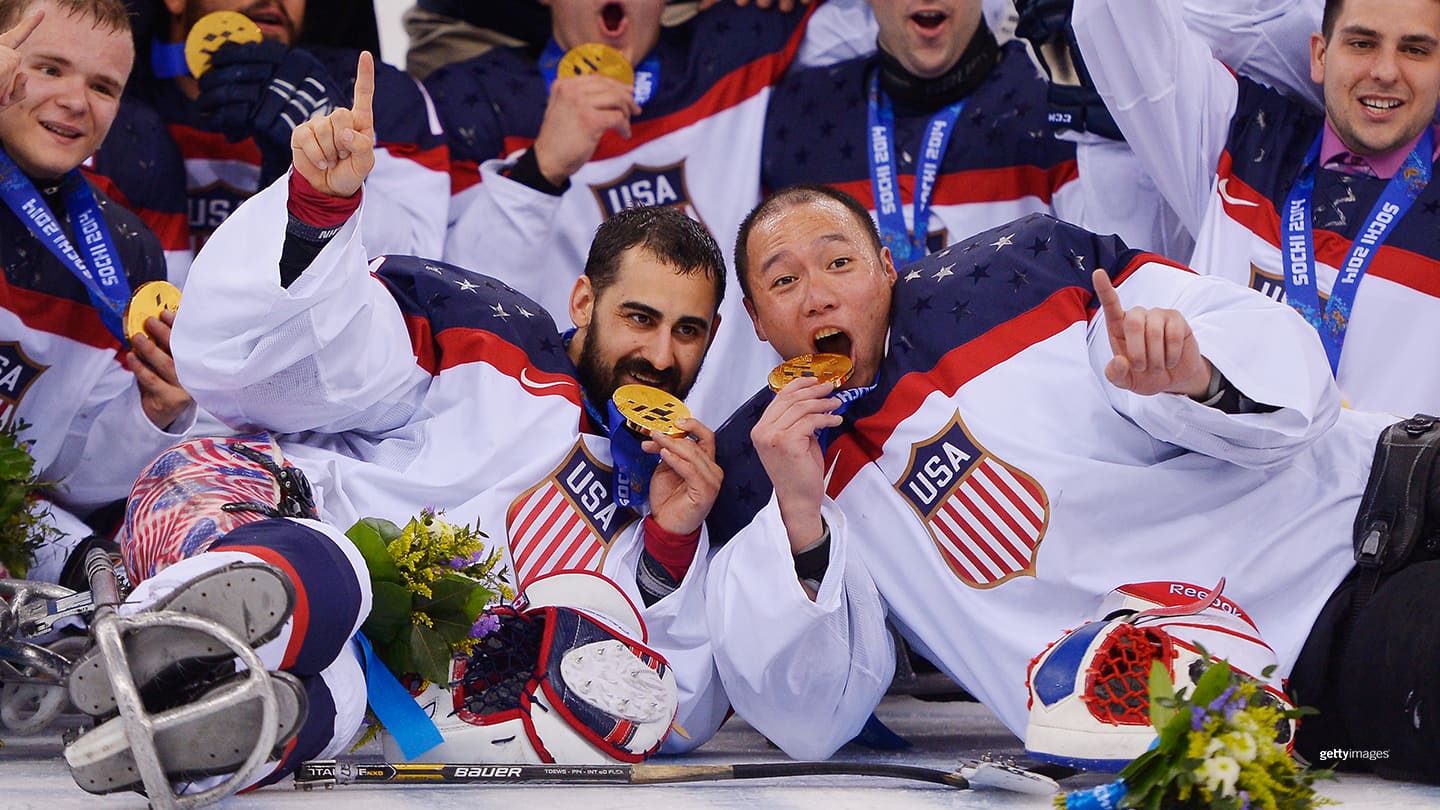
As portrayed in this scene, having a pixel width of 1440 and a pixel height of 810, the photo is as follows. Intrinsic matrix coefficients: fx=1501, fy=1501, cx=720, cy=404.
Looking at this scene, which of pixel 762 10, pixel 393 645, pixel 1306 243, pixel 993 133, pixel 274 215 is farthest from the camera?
pixel 762 10

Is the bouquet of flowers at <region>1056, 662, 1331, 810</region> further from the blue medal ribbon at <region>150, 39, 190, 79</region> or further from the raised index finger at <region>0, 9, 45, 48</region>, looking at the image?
the blue medal ribbon at <region>150, 39, 190, 79</region>

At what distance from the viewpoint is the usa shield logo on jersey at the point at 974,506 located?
260 cm

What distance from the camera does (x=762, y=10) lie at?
164 inches

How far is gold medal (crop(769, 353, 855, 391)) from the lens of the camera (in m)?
2.69

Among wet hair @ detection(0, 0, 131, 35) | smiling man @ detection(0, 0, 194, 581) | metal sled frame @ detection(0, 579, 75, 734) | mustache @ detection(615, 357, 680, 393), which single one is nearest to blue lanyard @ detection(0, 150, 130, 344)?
smiling man @ detection(0, 0, 194, 581)

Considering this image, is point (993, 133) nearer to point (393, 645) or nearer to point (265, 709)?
point (393, 645)

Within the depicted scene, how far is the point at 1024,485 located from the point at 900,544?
0.80 ft

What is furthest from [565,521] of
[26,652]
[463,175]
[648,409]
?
[463,175]

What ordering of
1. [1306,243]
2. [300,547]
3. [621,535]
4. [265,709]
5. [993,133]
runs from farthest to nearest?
[993,133] < [1306,243] < [621,535] < [300,547] < [265,709]

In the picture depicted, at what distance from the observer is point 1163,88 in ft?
11.0

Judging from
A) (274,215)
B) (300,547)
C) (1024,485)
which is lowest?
(1024,485)

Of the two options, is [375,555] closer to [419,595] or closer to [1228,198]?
[419,595]

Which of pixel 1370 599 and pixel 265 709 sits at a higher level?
pixel 265 709

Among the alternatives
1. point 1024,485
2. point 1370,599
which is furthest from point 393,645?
point 1370,599
